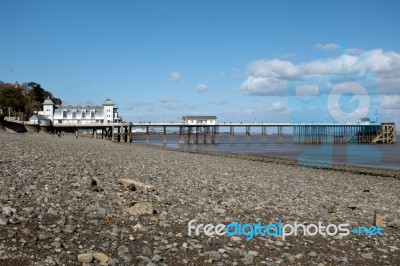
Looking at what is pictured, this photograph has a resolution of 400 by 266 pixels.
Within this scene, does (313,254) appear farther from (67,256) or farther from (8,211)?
(8,211)

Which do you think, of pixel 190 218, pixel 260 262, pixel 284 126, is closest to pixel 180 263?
pixel 260 262

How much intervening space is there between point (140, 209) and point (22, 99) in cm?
10882

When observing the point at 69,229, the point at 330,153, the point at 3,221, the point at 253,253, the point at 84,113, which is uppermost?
the point at 84,113

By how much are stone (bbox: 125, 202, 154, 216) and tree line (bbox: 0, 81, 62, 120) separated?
279 ft

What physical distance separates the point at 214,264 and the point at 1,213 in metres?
3.58

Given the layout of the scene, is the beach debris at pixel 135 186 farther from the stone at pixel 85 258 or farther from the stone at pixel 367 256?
the stone at pixel 367 256

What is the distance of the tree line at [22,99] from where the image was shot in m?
95.4

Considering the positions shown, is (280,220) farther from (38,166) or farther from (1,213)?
(38,166)

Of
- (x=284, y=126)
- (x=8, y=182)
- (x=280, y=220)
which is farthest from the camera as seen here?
(x=284, y=126)

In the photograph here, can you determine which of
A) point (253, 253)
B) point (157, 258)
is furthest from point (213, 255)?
point (157, 258)

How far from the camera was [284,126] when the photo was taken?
110 metres

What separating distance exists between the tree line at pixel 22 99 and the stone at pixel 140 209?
85.1 meters

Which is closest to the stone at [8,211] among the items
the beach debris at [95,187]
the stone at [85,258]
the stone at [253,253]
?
the stone at [85,258]

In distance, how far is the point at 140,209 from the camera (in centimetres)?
753
